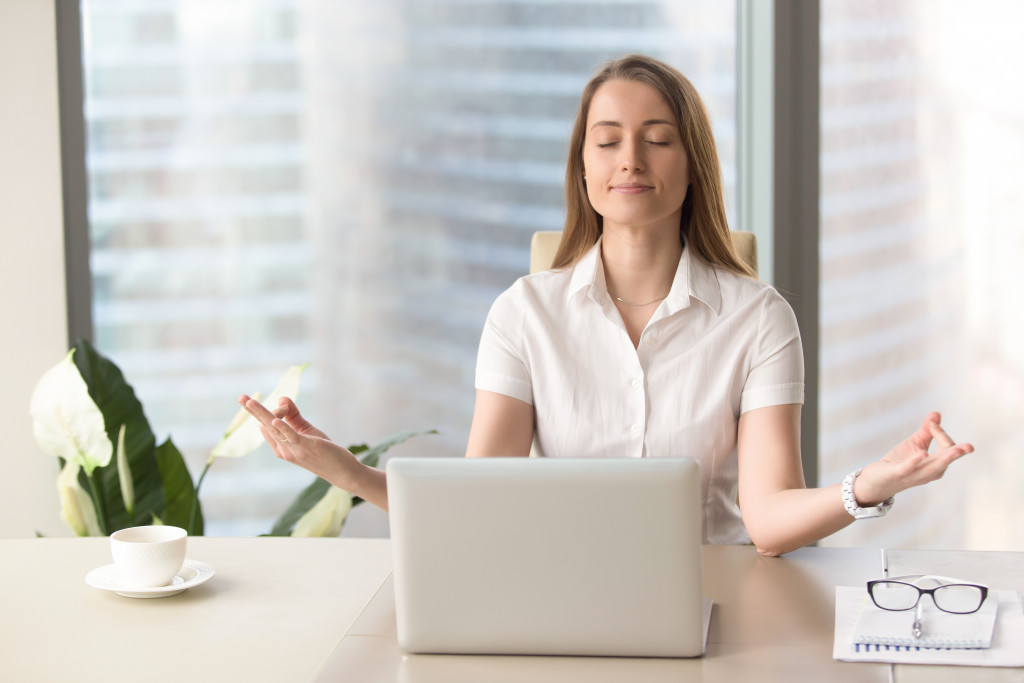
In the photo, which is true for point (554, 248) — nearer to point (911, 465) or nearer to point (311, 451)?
point (311, 451)

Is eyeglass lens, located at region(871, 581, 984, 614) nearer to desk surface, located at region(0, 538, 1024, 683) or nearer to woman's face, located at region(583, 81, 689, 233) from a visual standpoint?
desk surface, located at region(0, 538, 1024, 683)

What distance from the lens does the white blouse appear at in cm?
149

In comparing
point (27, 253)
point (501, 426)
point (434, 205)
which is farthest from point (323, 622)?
point (27, 253)

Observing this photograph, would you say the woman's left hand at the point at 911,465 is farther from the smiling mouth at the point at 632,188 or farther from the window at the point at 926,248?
the window at the point at 926,248

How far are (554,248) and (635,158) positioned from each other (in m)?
0.29

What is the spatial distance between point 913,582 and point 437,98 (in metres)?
1.84

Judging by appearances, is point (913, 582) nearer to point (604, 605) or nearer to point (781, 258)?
point (604, 605)

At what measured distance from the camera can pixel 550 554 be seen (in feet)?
2.77

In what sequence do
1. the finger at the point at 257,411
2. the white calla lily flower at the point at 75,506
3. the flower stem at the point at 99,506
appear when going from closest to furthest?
the finger at the point at 257,411 < the white calla lily flower at the point at 75,506 < the flower stem at the point at 99,506

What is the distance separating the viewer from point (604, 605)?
858 mm

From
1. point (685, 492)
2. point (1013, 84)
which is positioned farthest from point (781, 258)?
point (685, 492)

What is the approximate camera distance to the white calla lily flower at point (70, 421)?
1.73 m

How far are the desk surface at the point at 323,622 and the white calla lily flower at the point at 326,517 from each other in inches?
27.9

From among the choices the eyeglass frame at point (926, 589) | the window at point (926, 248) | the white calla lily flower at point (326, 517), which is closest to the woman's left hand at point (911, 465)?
the eyeglass frame at point (926, 589)
